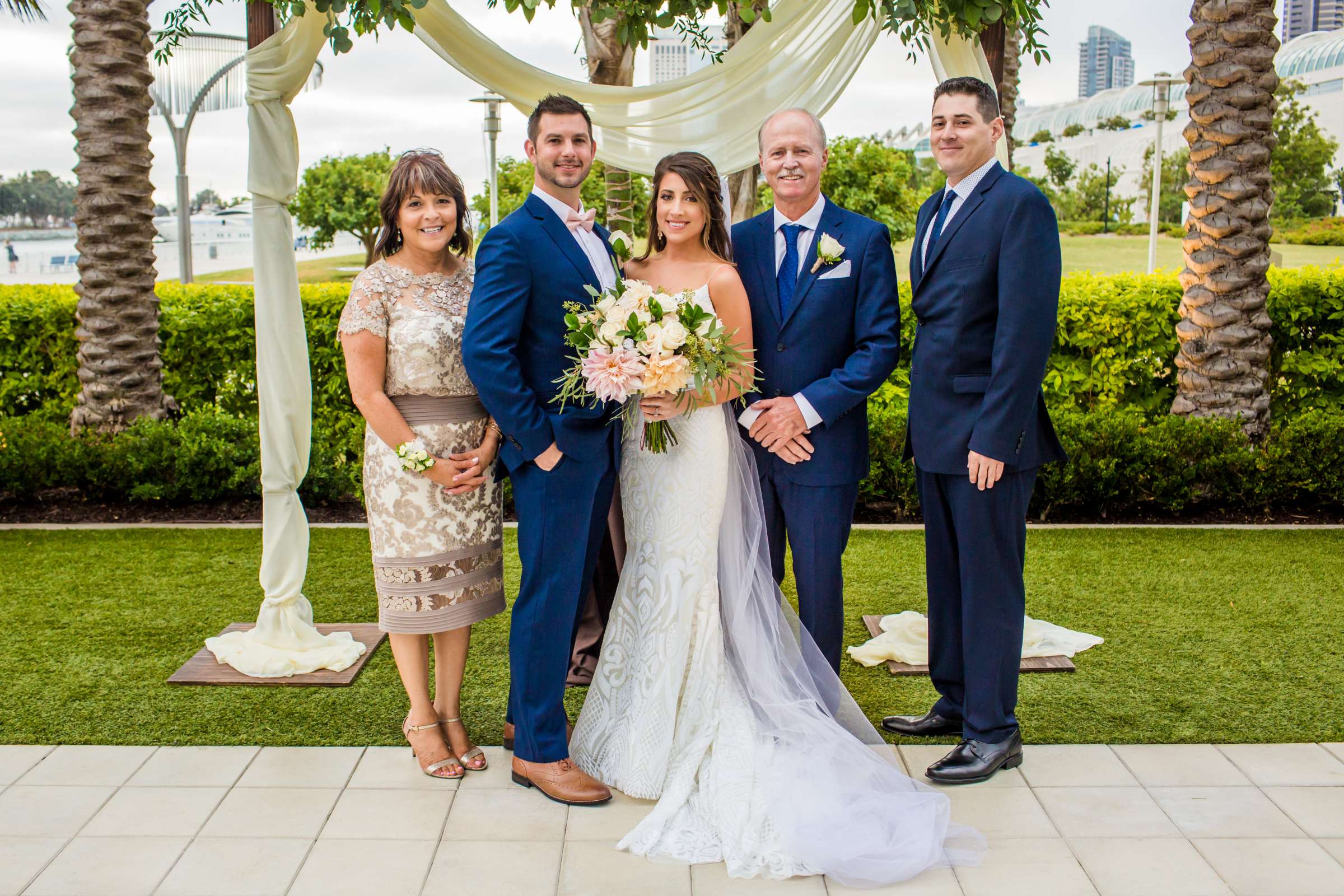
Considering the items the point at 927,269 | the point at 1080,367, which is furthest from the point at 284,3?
the point at 1080,367

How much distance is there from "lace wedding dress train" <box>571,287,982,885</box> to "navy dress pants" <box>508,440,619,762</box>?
18cm

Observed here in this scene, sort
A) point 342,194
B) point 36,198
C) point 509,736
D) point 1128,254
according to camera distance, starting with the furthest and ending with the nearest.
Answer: point 36,198 < point 1128,254 < point 342,194 < point 509,736

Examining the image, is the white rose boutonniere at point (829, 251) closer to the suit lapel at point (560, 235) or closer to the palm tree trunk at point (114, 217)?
the suit lapel at point (560, 235)

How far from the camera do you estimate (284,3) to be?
408cm

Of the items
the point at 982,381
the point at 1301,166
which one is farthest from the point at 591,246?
the point at 1301,166

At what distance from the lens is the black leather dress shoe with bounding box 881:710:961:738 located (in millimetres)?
3941

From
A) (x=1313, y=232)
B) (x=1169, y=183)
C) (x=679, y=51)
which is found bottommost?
(x=679, y=51)

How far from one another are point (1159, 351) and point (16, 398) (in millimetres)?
7680

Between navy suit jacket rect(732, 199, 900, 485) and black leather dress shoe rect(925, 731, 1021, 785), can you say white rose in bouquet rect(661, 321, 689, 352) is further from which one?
black leather dress shoe rect(925, 731, 1021, 785)

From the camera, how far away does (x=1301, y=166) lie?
4084cm

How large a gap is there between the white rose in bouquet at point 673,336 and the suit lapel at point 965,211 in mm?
971

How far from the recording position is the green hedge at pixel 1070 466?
263 inches

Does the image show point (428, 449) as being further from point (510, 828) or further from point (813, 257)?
point (813, 257)

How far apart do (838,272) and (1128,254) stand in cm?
4072
